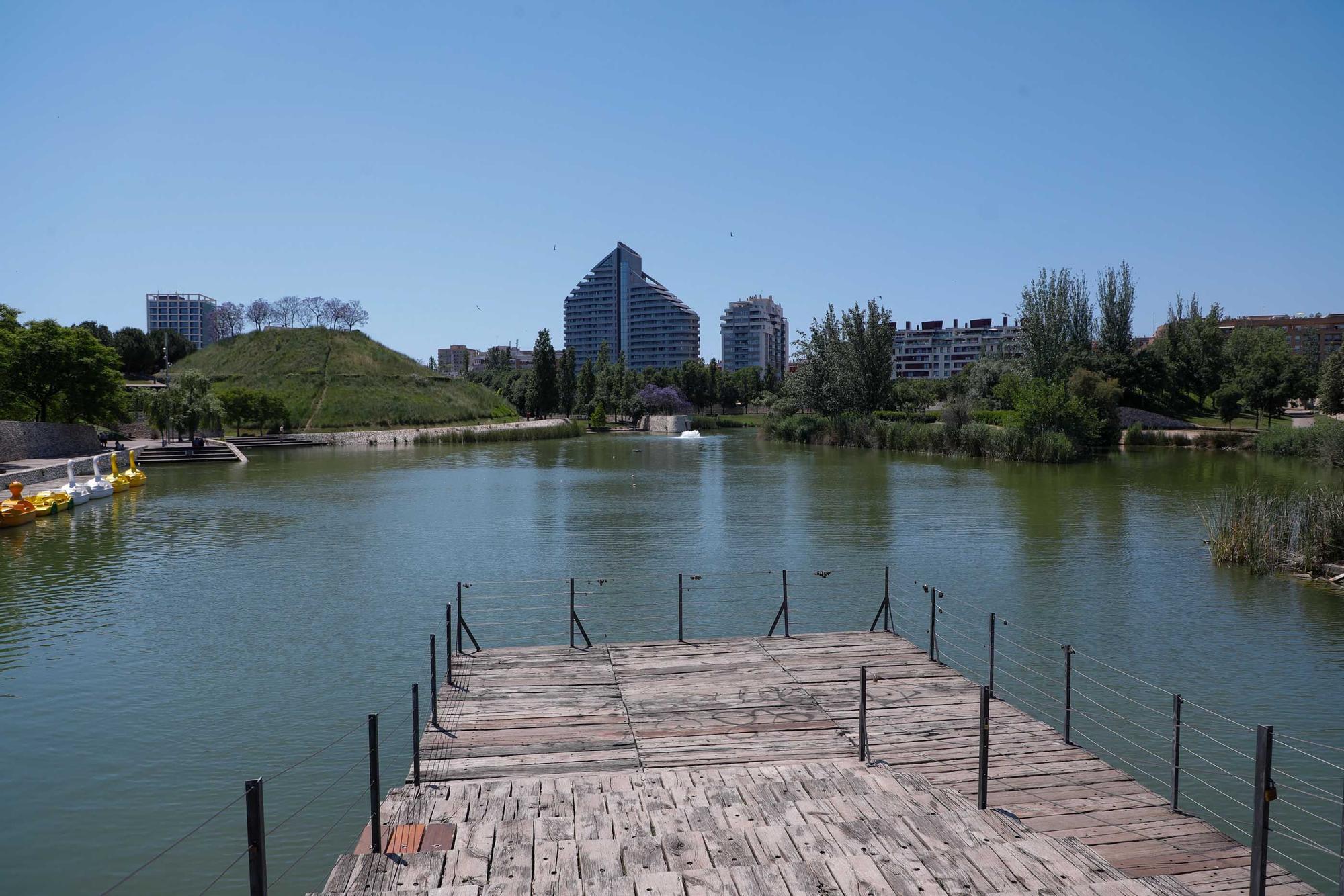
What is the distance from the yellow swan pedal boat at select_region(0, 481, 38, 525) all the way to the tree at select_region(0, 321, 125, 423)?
18.7m

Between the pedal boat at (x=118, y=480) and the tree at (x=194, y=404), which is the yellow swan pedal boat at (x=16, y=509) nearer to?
the pedal boat at (x=118, y=480)

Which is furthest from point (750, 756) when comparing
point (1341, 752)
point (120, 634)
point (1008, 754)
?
point (120, 634)

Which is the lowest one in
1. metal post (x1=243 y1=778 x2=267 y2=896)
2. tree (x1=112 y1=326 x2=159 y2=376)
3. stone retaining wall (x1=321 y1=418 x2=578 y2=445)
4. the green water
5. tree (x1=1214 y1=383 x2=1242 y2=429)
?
the green water

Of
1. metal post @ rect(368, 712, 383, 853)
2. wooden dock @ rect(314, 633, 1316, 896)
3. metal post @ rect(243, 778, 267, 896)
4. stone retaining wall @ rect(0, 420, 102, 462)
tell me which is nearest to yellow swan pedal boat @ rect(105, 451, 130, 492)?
stone retaining wall @ rect(0, 420, 102, 462)

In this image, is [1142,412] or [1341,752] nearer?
[1341,752]

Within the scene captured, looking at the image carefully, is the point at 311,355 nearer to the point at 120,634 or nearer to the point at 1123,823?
the point at 120,634

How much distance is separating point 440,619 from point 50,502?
74.9 feet

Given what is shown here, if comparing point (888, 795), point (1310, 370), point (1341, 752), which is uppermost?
point (1310, 370)

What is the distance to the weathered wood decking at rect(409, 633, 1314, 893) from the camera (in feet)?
21.8

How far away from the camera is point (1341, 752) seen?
10.1 metres

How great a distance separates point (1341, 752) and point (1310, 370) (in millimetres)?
84796

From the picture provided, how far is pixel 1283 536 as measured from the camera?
65.9 feet

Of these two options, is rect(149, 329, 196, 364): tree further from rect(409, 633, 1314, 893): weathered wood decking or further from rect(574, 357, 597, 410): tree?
rect(409, 633, 1314, 893): weathered wood decking

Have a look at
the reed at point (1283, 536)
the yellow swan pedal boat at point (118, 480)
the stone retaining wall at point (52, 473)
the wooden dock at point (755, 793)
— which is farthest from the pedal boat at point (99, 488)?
the reed at point (1283, 536)
